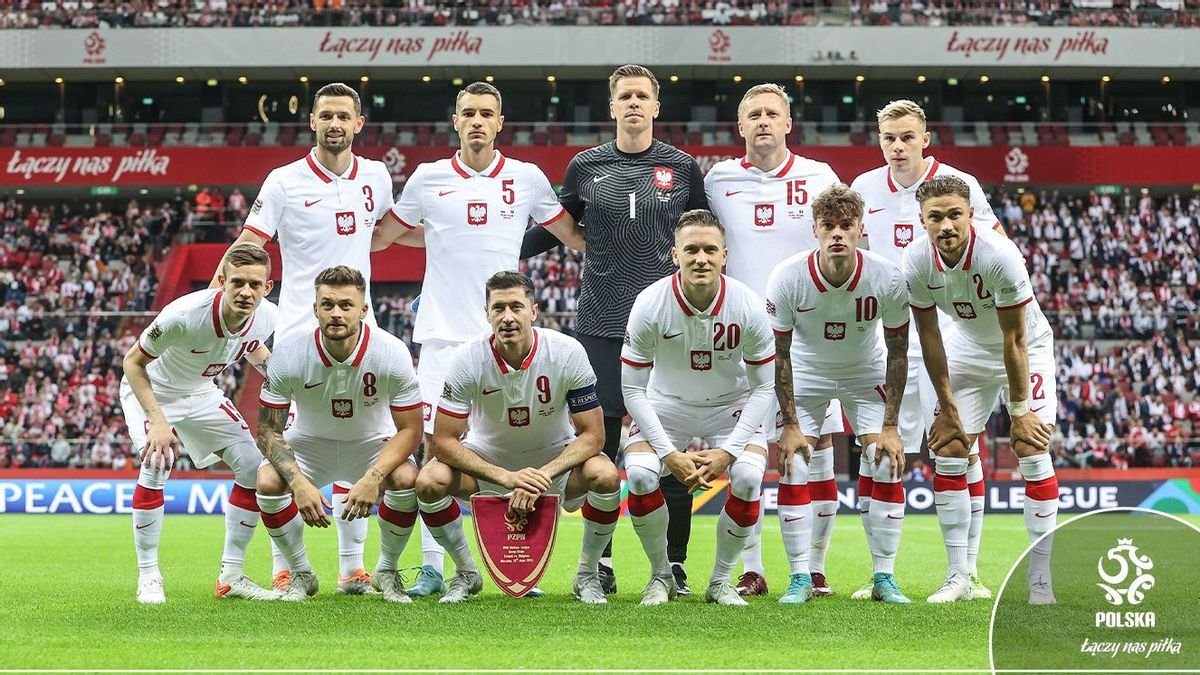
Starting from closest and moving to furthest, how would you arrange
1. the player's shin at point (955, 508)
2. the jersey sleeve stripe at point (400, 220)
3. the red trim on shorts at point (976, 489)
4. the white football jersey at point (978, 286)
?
1. the white football jersey at point (978, 286)
2. the player's shin at point (955, 508)
3. the red trim on shorts at point (976, 489)
4. the jersey sleeve stripe at point (400, 220)

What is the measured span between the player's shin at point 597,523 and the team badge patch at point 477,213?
1.76 meters

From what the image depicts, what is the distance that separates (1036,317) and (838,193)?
1.30m

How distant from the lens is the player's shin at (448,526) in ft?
21.2

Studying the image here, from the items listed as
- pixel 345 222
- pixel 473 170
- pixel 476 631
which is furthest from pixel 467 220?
pixel 476 631

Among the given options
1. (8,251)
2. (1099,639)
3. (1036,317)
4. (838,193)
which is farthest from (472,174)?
(8,251)

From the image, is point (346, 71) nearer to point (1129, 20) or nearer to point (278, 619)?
point (1129, 20)

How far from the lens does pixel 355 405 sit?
653cm

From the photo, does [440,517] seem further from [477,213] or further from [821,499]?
[821,499]

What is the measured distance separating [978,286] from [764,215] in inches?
53.4

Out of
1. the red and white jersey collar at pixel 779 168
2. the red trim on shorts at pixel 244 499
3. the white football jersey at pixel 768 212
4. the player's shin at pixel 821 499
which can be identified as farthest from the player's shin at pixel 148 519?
the red and white jersey collar at pixel 779 168

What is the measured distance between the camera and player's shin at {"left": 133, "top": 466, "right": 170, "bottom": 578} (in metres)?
6.73

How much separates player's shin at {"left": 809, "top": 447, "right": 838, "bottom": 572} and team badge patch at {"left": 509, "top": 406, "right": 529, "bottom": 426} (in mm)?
1610

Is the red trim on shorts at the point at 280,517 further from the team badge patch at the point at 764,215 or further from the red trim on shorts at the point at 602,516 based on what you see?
the team badge patch at the point at 764,215

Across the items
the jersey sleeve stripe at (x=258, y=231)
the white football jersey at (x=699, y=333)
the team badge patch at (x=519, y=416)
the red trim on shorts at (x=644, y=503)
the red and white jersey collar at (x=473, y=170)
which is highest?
the red and white jersey collar at (x=473, y=170)
